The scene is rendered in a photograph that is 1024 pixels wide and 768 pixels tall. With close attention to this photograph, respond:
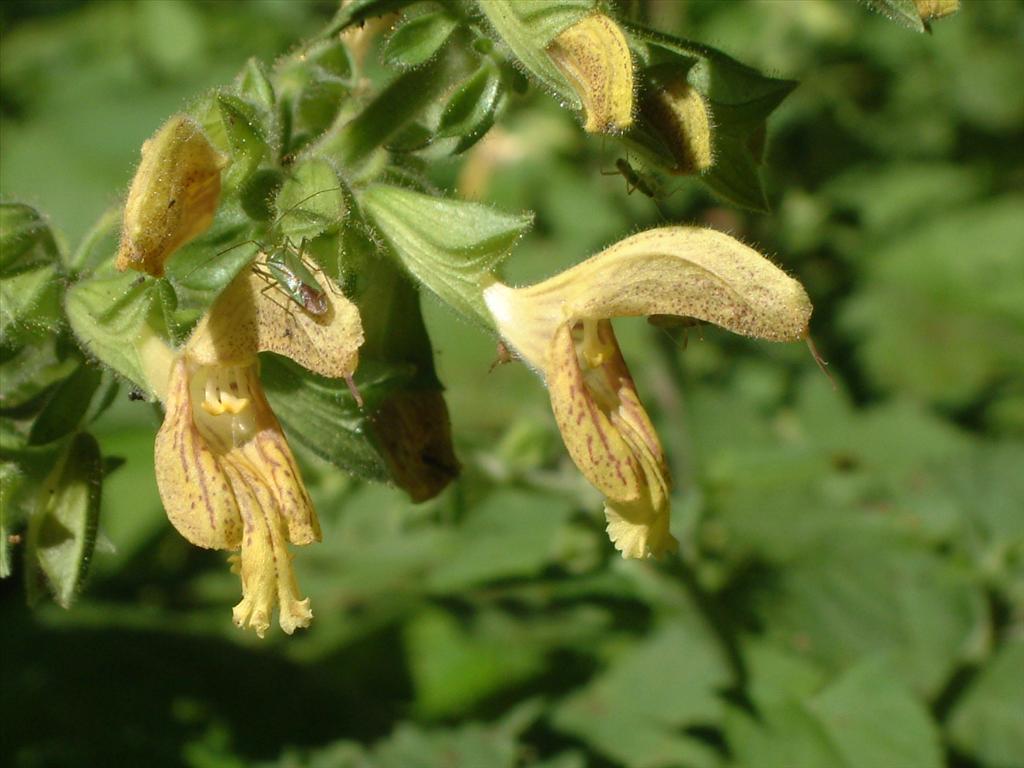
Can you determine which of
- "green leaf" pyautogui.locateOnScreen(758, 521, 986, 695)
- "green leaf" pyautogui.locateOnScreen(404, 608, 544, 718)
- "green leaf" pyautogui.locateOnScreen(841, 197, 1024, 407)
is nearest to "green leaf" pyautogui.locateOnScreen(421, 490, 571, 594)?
"green leaf" pyautogui.locateOnScreen(404, 608, 544, 718)

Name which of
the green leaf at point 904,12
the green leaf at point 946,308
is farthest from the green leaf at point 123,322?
the green leaf at point 946,308

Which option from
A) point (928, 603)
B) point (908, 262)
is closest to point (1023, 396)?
point (908, 262)

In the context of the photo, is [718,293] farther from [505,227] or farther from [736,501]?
[736,501]

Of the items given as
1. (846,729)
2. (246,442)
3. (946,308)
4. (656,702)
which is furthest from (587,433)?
(946,308)

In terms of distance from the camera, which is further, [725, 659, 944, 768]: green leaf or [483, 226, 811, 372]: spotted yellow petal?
[725, 659, 944, 768]: green leaf

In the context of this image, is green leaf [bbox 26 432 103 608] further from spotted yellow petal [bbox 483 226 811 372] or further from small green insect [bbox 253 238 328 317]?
spotted yellow petal [bbox 483 226 811 372]
